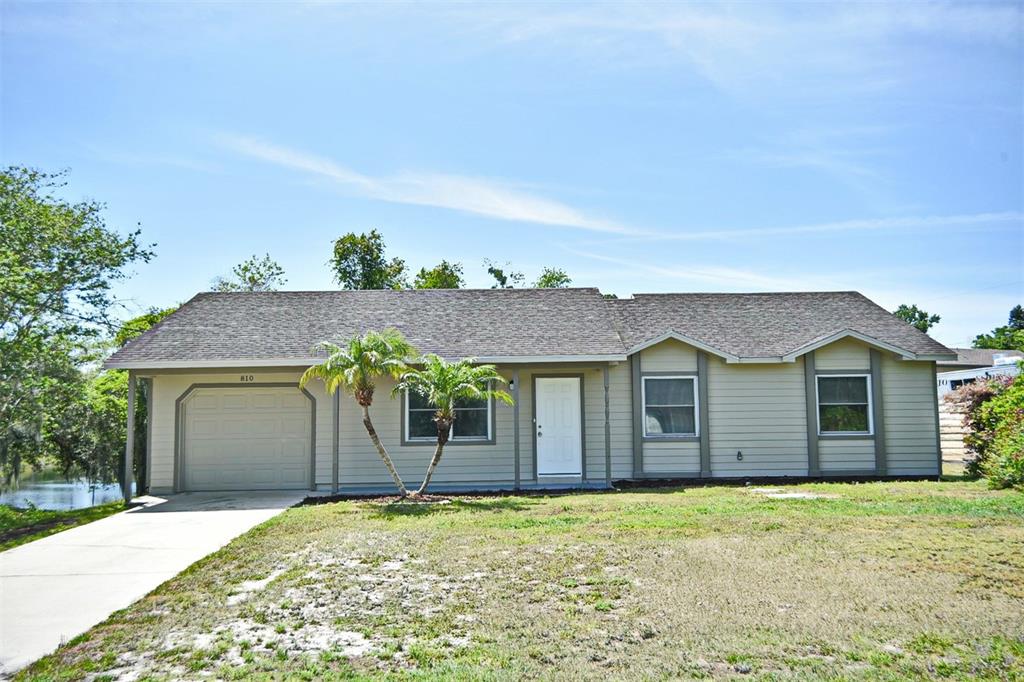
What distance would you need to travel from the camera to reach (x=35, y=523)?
463 inches

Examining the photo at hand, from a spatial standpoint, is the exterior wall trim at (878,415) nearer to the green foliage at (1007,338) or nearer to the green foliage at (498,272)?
the green foliage at (1007,338)

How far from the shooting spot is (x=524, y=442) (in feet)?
48.0

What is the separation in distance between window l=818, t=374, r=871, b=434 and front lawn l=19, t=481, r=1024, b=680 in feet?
18.4

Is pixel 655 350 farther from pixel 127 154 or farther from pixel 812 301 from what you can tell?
pixel 127 154

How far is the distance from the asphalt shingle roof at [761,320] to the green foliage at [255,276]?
2424 cm

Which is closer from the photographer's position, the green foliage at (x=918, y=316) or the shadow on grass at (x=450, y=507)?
the shadow on grass at (x=450, y=507)

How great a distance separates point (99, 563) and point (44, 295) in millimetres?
14449

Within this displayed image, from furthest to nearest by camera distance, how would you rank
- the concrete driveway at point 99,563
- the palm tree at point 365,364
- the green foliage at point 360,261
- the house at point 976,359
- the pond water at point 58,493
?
the green foliage at point 360,261
the pond water at point 58,493
the house at point 976,359
the palm tree at point 365,364
the concrete driveway at point 99,563

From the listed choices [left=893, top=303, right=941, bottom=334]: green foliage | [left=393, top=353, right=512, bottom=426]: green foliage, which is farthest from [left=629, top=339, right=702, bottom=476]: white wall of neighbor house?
[left=893, top=303, right=941, bottom=334]: green foliage

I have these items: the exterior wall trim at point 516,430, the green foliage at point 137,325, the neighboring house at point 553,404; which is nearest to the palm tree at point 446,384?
the exterior wall trim at point 516,430

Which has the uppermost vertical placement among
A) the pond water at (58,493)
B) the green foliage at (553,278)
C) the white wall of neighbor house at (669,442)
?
the green foliage at (553,278)

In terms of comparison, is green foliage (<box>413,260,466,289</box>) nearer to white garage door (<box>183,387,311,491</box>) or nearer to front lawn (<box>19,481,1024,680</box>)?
white garage door (<box>183,387,311,491</box>)

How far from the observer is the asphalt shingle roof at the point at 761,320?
1547 centimetres

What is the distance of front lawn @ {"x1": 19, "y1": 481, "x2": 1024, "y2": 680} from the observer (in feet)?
15.0
